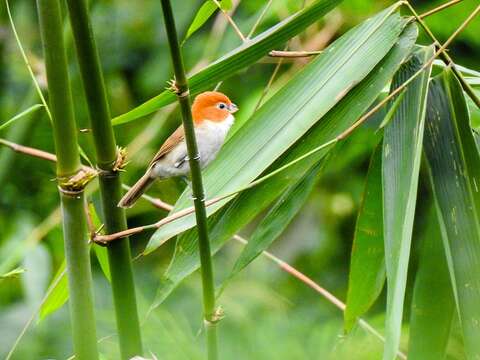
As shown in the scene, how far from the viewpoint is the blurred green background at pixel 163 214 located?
1.39 metres

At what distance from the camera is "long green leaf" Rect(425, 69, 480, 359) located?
0.97 m

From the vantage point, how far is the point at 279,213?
1.08 metres

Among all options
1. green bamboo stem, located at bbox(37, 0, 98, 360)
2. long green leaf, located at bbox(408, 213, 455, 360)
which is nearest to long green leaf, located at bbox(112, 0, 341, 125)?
green bamboo stem, located at bbox(37, 0, 98, 360)

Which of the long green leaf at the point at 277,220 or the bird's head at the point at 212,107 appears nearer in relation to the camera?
the long green leaf at the point at 277,220

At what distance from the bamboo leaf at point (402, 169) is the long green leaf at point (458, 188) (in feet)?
0.18

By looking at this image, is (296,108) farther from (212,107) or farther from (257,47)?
(212,107)

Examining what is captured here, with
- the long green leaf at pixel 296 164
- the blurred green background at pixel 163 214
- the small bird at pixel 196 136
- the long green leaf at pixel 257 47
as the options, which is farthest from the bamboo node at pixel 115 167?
the small bird at pixel 196 136

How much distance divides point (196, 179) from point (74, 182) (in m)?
0.11

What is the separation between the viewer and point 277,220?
1068mm

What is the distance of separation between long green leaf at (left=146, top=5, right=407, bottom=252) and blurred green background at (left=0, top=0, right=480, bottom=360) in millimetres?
168

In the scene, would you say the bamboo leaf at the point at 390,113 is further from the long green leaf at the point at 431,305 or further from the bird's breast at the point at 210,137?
the bird's breast at the point at 210,137

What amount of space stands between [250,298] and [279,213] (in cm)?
58

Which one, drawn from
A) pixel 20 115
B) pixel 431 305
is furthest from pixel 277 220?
pixel 20 115

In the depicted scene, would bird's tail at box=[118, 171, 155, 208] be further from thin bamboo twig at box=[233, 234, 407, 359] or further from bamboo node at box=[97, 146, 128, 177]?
bamboo node at box=[97, 146, 128, 177]
